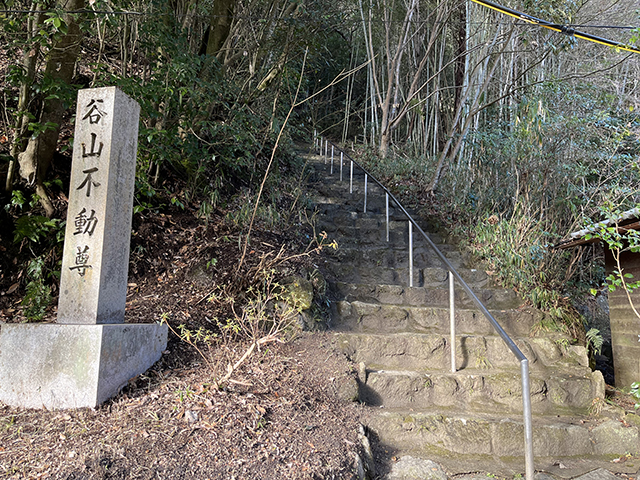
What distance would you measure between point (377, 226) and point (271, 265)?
8.44 feet

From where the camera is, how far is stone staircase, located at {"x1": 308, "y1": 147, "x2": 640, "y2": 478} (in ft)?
9.30

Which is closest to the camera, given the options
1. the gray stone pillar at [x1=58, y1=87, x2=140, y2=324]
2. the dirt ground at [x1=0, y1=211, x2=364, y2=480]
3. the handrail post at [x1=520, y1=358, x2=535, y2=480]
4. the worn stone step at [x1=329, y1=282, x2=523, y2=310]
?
the dirt ground at [x1=0, y1=211, x2=364, y2=480]

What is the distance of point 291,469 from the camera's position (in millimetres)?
2109

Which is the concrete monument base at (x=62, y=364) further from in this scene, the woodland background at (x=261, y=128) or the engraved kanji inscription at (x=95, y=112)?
the engraved kanji inscription at (x=95, y=112)

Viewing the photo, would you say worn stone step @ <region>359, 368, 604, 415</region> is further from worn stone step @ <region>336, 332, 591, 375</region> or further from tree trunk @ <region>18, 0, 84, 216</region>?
tree trunk @ <region>18, 0, 84, 216</region>

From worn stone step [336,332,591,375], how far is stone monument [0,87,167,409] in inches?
61.0

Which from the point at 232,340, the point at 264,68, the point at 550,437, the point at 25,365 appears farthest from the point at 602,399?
the point at 264,68

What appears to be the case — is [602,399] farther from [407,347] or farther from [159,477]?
[159,477]

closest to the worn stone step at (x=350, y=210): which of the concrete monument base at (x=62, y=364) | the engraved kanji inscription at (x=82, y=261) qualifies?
the engraved kanji inscription at (x=82, y=261)

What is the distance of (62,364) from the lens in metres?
2.39

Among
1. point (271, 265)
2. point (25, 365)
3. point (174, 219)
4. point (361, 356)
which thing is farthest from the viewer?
point (174, 219)

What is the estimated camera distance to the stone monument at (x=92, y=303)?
239cm

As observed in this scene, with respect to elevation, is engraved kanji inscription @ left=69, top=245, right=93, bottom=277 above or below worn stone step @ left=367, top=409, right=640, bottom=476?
above

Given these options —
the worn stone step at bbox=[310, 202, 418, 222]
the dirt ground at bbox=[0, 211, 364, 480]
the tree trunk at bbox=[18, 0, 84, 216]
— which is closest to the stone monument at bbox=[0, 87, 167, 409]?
the dirt ground at bbox=[0, 211, 364, 480]
